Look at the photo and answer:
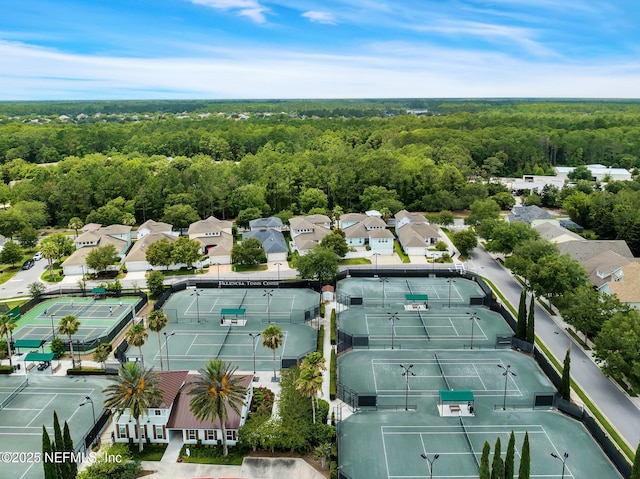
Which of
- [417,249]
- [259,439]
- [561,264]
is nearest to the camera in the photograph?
[259,439]

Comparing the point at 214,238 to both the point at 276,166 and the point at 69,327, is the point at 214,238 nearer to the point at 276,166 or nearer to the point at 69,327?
the point at 276,166

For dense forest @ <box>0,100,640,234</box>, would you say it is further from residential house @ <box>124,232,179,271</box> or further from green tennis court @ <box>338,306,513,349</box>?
green tennis court @ <box>338,306,513,349</box>

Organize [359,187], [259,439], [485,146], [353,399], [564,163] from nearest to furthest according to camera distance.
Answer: [259,439], [353,399], [359,187], [485,146], [564,163]

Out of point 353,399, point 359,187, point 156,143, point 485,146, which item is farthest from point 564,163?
point 353,399

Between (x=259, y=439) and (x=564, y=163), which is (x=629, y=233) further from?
(x=564, y=163)

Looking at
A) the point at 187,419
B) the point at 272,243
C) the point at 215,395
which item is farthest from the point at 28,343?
the point at 272,243

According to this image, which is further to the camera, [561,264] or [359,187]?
[359,187]
